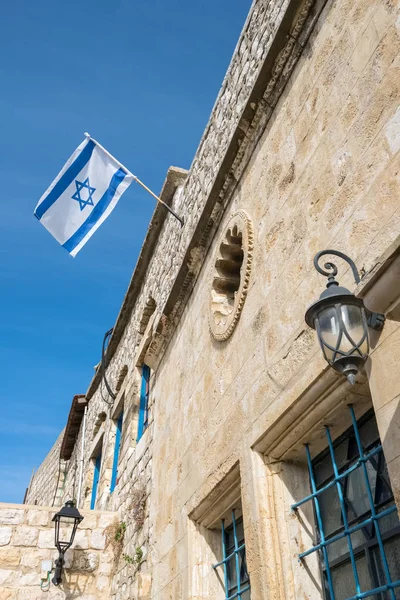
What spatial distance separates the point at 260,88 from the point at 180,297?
2167 mm

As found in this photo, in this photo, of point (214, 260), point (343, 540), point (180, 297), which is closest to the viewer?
point (343, 540)

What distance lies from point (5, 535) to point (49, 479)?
9416mm

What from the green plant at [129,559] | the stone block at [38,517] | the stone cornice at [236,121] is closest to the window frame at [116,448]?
the stone block at [38,517]

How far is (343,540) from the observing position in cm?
283

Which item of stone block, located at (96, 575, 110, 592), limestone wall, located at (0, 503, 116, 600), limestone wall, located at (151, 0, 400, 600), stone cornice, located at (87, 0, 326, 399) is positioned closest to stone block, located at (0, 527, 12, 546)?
limestone wall, located at (0, 503, 116, 600)

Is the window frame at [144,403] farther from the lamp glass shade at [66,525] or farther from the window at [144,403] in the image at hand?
the lamp glass shade at [66,525]

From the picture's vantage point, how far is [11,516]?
244 inches

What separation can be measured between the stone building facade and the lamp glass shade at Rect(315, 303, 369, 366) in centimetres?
14

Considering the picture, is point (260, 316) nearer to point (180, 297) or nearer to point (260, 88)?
point (260, 88)

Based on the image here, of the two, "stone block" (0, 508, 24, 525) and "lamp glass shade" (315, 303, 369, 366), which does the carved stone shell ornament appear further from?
"stone block" (0, 508, 24, 525)

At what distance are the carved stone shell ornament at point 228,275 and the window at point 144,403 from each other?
2397mm

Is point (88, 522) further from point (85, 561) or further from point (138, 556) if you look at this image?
point (138, 556)

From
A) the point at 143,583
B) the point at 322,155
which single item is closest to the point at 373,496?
the point at 322,155

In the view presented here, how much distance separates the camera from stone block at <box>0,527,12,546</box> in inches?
237
